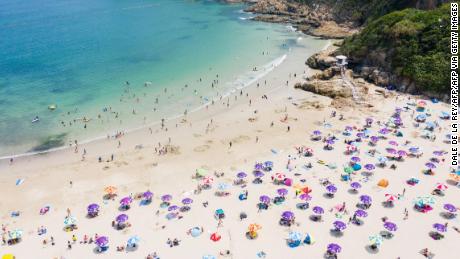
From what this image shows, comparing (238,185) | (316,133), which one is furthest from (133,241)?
(316,133)

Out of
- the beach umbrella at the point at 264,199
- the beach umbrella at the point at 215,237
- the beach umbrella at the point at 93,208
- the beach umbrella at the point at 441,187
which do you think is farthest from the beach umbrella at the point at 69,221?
the beach umbrella at the point at 441,187

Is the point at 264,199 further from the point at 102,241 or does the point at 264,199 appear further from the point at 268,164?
the point at 102,241

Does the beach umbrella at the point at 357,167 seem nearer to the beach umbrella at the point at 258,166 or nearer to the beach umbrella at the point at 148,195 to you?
the beach umbrella at the point at 258,166

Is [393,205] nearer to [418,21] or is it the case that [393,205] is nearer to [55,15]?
[418,21]

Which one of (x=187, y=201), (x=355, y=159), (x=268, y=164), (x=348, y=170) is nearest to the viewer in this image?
(x=187, y=201)

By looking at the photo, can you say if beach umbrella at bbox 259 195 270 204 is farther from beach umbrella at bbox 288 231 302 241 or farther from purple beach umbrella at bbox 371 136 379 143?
purple beach umbrella at bbox 371 136 379 143

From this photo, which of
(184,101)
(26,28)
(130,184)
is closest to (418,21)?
(184,101)
